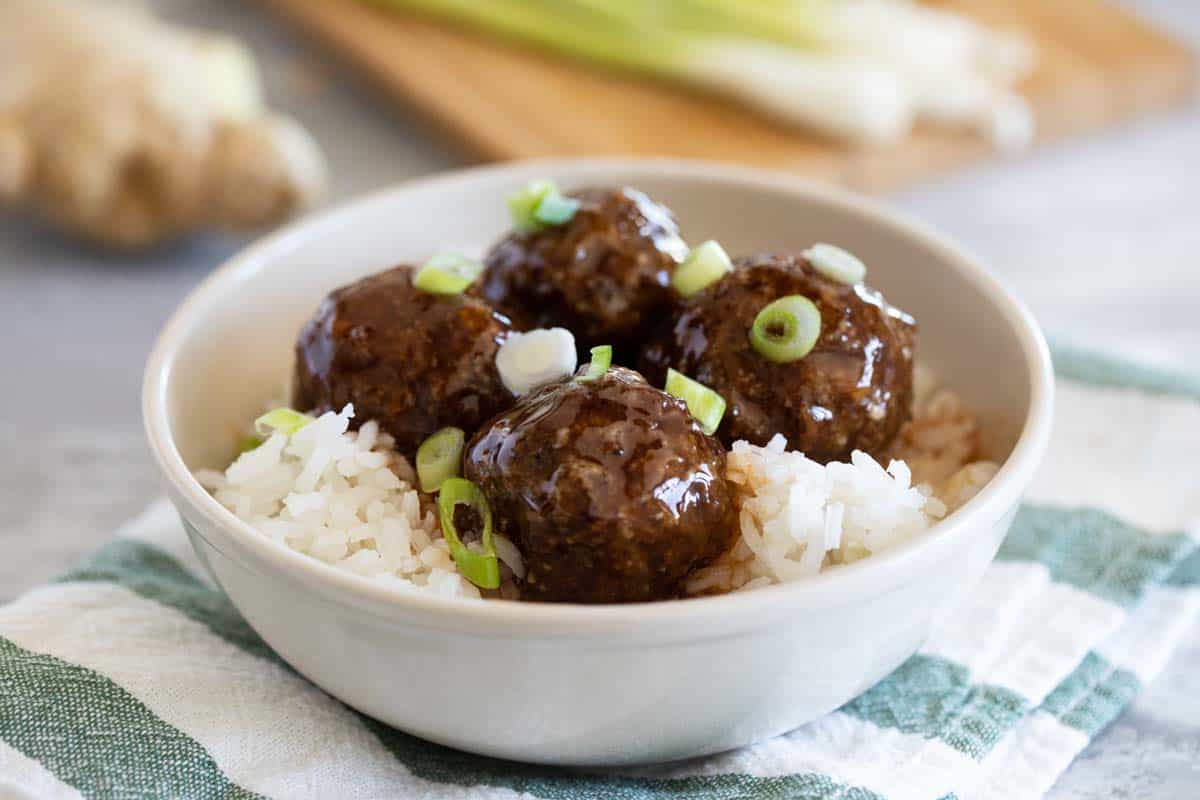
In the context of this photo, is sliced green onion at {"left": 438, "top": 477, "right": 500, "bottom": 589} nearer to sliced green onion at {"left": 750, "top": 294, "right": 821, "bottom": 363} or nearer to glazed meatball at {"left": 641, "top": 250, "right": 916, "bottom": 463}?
glazed meatball at {"left": 641, "top": 250, "right": 916, "bottom": 463}

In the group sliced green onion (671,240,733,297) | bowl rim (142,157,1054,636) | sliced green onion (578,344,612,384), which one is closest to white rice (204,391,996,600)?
bowl rim (142,157,1054,636)

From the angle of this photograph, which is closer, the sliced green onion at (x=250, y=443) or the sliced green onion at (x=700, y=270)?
the sliced green onion at (x=700, y=270)

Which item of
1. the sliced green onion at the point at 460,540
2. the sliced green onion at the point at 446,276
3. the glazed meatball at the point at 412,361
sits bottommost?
the sliced green onion at the point at 460,540

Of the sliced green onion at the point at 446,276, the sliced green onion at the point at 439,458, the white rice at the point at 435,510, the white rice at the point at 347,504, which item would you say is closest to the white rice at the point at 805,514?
the white rice at the point at 435,510

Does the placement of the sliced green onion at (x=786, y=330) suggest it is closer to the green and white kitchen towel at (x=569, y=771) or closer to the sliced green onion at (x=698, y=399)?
the sliced green onion at (x=698, y=399)

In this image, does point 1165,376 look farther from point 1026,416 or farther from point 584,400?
point 584,400

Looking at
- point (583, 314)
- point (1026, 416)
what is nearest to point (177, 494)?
point (583, 314)

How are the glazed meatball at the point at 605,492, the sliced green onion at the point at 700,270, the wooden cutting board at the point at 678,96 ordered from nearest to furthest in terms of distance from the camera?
the glazed meatball at the point at 605,492, the sliced green onion at the point at 700,270, the wooden cutting board at the point at 678,96

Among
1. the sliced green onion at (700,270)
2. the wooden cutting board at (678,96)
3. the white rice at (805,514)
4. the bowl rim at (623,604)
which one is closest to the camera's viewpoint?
the bowl rim at (623,604)

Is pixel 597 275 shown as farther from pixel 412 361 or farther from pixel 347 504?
pixel 347 504
